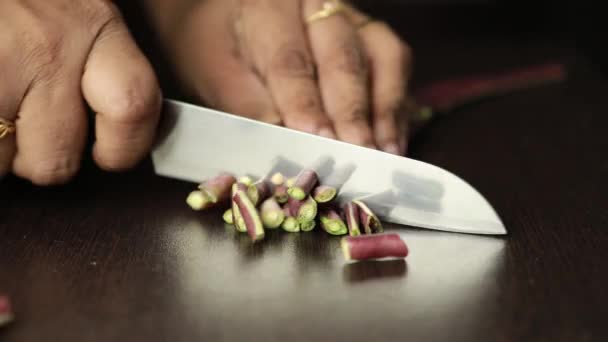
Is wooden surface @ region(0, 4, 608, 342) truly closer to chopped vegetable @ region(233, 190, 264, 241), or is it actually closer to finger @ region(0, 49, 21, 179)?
chopped vegetable @ region(233, 190, 264, 241)

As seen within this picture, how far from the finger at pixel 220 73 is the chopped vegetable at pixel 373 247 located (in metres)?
0.54

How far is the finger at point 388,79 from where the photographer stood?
4.86ft

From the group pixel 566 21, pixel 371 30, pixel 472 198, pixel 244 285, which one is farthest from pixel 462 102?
pixel 566 21

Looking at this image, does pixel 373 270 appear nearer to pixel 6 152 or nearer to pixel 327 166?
pixel 327 166

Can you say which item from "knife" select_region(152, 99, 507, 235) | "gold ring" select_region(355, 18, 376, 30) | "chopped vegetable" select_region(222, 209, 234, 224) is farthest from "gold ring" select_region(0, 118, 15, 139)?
"gold ring" select_region(355, 18, 376, 30)

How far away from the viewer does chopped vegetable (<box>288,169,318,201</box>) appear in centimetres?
110

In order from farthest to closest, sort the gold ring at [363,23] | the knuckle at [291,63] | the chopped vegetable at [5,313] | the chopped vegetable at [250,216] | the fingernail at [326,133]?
the gold ring at [363,23] < the knuckle at [291,63] < the fingernail at [326,133] < the chopped vegetable at [250,216] < the chopped vegetable at [5,313]

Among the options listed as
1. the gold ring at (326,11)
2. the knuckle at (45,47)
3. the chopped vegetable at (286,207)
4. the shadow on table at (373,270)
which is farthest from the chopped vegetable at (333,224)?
the gold ring at (326,11)

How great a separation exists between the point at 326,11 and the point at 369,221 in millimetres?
670

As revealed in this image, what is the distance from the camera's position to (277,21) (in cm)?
154

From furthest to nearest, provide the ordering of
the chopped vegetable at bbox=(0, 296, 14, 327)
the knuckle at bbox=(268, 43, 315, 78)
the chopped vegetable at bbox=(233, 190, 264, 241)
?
1. the knuckle at bbox=(268, 43, 315, 78)
2. the chopped vegetable at bbox=(233, 190, 264, 241)
3. the chopped vegetable at bbox=(0, 296, 14, 327)

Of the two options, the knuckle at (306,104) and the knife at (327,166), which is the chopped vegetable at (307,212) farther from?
the knuckle at (306,104)

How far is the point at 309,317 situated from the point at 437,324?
6.2 inches

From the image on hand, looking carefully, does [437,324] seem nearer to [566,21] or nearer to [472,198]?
[472,198]
